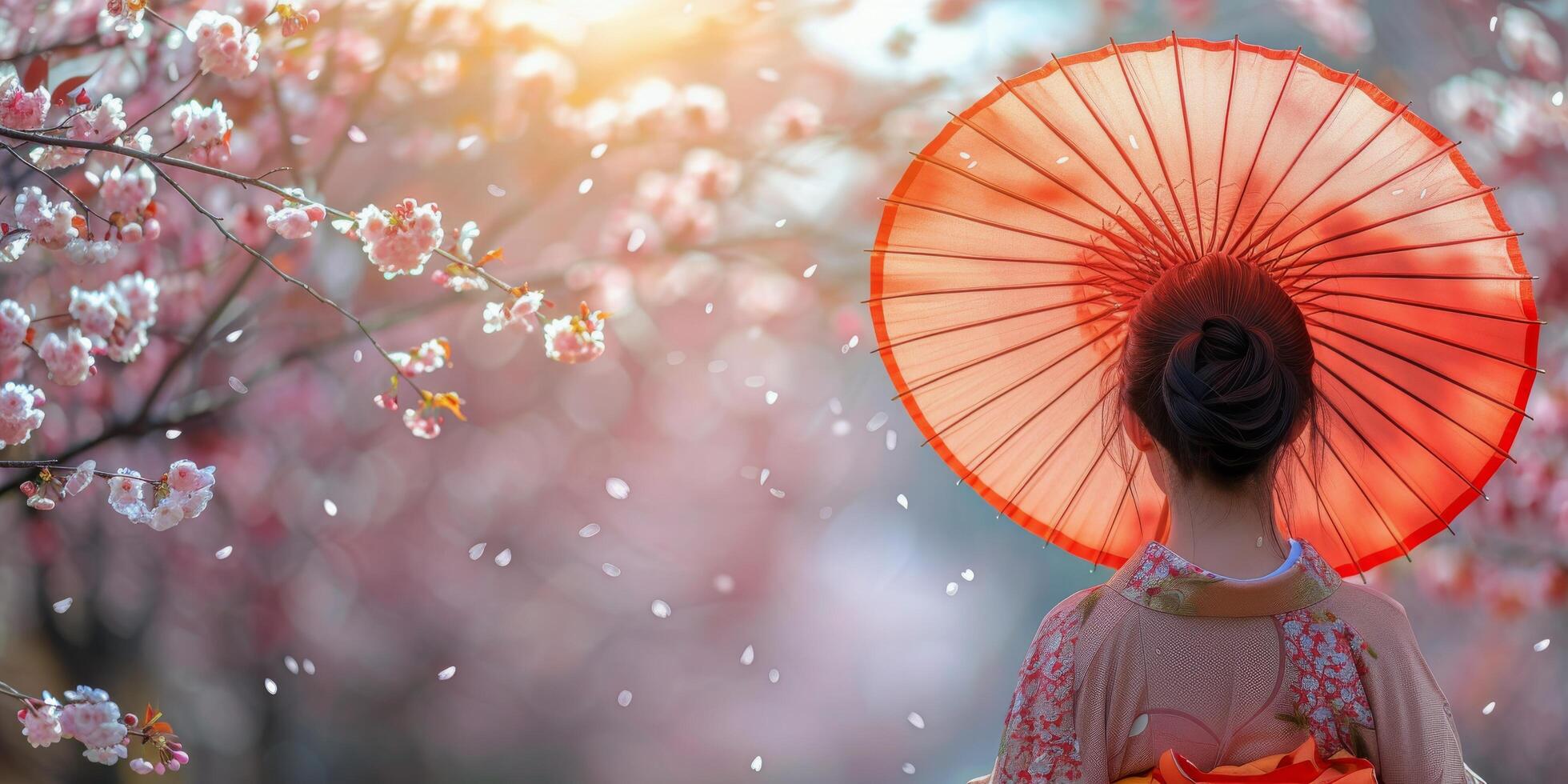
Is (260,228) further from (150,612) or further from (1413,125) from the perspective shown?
(1413,125)

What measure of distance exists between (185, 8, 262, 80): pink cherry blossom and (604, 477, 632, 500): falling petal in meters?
1.01

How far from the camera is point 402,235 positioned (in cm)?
159

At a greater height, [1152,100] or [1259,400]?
[1152,100]

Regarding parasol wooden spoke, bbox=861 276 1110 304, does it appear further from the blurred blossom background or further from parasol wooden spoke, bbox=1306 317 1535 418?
the blurred blossom background

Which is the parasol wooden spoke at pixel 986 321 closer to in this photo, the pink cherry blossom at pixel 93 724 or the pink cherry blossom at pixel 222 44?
the pink cherry blossom at pixel 222 44

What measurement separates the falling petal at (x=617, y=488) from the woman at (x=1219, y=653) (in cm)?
137

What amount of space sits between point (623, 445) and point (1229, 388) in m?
1.53

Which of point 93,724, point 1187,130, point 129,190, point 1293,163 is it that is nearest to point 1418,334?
point 1293,163

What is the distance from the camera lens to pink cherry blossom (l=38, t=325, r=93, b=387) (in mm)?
1527

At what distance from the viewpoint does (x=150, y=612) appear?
7.29 feet

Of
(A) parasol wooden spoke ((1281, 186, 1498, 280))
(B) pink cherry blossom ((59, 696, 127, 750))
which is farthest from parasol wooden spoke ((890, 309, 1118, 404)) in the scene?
(B) pink cherry blossom ((59, 696, 127, 750))

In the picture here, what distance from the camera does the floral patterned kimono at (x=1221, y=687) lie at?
37.6 inches

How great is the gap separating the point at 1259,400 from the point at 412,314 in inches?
70.3

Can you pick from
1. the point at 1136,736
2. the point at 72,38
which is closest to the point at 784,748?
the point at 1136,736
